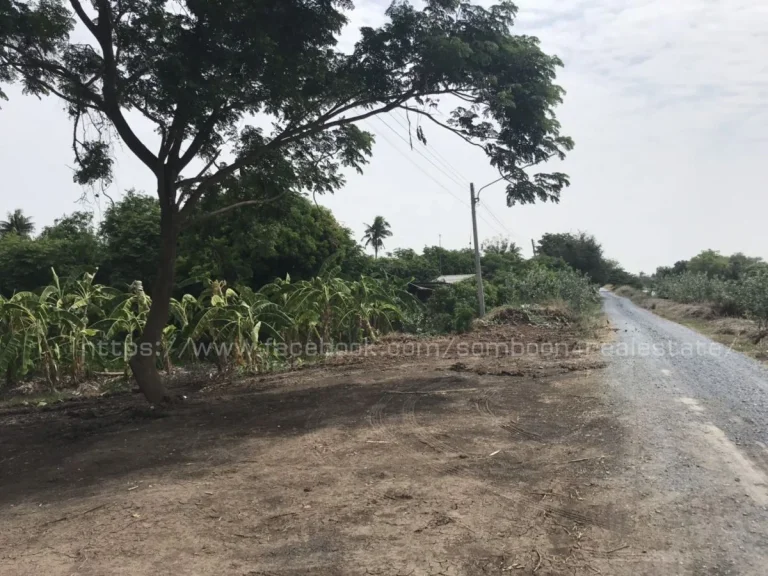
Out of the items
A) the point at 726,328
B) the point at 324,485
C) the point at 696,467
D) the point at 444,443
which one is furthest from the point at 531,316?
the point at 324,485

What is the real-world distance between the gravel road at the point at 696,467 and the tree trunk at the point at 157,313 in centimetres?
634

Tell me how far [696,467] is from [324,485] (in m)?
3.42

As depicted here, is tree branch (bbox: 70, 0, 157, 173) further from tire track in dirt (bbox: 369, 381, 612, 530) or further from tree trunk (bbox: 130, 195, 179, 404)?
tire track in dirt (bbox: 369, 381, 612, 530)

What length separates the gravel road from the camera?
149 inches

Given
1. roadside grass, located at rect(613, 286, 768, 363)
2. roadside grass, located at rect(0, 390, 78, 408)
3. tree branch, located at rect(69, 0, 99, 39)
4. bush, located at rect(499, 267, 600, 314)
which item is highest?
tree branch, located at rect(69, 0, 99, 39)

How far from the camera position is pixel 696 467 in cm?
542

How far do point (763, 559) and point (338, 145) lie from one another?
901 cm

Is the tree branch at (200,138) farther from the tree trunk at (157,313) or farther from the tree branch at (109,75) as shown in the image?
the tree trunk at (157,313)

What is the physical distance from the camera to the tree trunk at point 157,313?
8.40 m

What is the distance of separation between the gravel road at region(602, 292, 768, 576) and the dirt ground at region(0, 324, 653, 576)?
21 centimetres

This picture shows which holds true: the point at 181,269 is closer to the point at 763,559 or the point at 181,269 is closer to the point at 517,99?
the point at 517,99

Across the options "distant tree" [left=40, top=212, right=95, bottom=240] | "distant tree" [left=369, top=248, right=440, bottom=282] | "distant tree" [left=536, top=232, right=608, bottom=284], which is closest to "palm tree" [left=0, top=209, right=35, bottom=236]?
"distant tree" [left=40, top=212, right=95, bottom=240]

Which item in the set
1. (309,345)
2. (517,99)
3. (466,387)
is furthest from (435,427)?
(309,345)

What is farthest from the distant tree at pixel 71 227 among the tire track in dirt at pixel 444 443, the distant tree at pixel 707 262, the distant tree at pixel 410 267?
the distant tree at pixel 707 262
